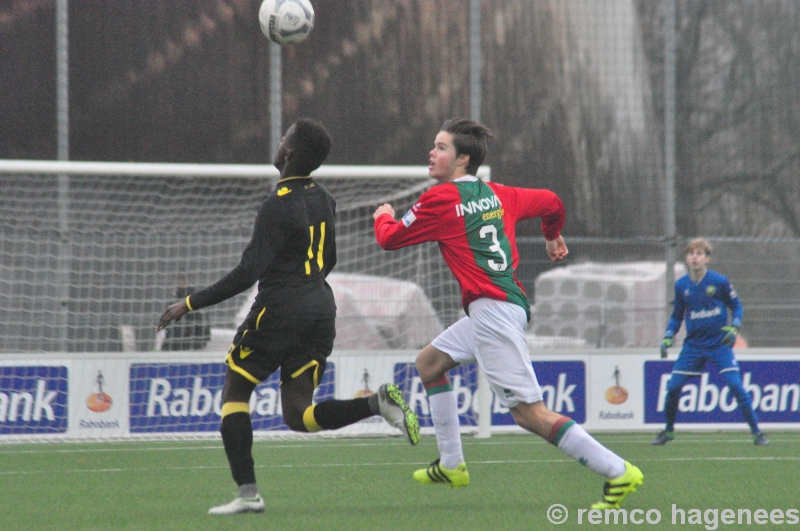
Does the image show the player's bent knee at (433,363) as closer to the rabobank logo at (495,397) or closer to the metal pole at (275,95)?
the rabobank logo at (495,397)

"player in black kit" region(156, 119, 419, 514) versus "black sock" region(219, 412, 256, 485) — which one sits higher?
"player in black kit" region(156, 119, 419, 514)

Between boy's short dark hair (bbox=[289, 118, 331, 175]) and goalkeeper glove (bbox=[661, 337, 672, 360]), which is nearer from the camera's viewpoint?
boy's short dark hair (bbox=[289, 118, 331, 175])

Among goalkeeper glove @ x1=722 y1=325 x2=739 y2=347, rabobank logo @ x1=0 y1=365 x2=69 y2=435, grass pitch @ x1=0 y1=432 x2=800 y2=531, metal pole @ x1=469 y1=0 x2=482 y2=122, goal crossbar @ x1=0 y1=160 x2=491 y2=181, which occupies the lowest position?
grass pitch @ x1=0 y1=432 x2=800 y2=531

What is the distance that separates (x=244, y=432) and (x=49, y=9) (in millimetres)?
10718

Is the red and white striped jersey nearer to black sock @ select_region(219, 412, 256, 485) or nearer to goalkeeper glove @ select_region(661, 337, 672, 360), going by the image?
black sock @ select_region(219, 412, 256, 485)

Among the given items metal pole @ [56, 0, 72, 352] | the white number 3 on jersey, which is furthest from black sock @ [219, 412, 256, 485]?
metal pole @ [56, 0, 72, 352]

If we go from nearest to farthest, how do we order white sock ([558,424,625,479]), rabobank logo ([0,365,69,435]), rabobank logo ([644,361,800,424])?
white sock ([558,424,625,479])
rabobank logo ([0,365,69,435])
rabobank logo ([644,361,800,424])

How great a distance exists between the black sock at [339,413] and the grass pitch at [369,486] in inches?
19.1

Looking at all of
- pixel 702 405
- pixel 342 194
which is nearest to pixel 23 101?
pixel 342 194

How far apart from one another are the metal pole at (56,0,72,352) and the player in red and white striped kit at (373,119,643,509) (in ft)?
20.8

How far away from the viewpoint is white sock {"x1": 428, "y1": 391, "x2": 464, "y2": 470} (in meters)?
6.17

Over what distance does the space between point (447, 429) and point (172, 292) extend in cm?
614

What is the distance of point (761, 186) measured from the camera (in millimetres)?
14836
